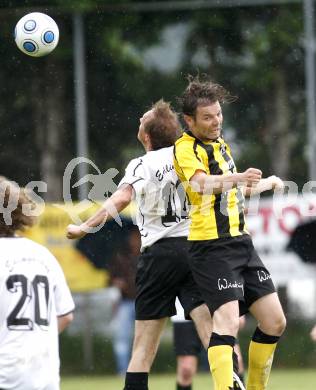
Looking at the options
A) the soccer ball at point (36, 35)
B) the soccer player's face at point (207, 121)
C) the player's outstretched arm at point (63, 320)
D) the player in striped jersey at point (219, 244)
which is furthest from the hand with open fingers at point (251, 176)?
the soccer ball at point (36, 35)

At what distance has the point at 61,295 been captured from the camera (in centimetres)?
479

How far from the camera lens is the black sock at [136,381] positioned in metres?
6.08

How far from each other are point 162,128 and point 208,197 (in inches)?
29.5

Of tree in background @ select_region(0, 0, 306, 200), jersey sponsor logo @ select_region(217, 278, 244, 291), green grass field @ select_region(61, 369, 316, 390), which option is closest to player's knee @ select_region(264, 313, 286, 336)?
jersey sponsor logo @ select_region(217, 278, 244, 291)

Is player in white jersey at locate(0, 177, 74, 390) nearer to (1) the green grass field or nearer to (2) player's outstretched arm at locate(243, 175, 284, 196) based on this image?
(2) player's outstretched arm at locate(243, 175, 284, 196)

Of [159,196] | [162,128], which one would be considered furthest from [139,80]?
[159,196]

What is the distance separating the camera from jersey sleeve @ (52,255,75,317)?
187 inches

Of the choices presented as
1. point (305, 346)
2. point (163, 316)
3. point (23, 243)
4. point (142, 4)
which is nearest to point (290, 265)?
point (305, 346)

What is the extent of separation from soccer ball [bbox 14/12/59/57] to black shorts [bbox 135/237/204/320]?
161cm

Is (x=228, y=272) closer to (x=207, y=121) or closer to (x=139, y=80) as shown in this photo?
(x=207, y=121)

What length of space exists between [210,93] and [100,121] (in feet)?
21.1

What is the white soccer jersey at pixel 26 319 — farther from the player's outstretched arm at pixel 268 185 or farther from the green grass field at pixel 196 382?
the green grass field at pixel 196 382

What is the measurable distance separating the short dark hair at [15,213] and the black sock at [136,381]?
1603mm

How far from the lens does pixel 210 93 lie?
18.5 ft
